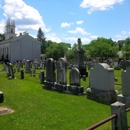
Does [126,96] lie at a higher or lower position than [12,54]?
lower

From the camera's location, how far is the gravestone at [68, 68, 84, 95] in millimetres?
11883

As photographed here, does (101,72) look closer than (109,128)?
No

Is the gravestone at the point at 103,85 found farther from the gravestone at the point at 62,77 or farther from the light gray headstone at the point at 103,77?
the gravestone at the point at 62,77

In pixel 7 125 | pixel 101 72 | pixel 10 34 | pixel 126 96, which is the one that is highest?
pixel 10 34

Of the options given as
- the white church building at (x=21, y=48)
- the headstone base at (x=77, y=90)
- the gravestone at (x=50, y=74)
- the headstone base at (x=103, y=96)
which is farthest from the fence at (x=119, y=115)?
the white church building at (x=21, y=48)

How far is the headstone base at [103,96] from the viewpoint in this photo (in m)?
9.45

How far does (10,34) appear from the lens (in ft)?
256

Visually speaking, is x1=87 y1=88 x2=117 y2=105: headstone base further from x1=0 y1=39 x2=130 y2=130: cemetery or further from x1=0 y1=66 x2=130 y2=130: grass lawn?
x1=0 y1=66 x2=130 y2=130: grass lawn

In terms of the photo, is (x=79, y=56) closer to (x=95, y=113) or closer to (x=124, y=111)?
(x=95, y=113)

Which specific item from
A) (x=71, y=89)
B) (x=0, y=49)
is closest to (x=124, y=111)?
(x=71, y=89)

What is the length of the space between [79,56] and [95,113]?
1392 centimetres

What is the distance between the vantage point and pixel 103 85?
9766 millimetres

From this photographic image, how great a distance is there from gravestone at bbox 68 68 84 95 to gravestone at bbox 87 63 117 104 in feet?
4.82

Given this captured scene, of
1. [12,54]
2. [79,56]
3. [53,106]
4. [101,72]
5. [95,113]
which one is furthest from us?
[12,54]
